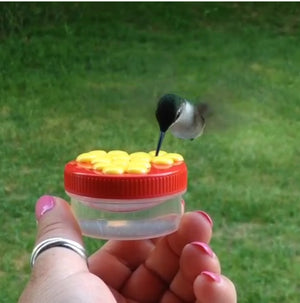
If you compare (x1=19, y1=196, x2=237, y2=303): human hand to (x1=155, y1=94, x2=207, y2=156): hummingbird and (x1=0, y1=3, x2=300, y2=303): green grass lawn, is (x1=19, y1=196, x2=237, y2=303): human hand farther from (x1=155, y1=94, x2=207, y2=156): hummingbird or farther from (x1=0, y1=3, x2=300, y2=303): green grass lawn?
(x1=0, y1=3, x2=300, y2=303): green grass lawn

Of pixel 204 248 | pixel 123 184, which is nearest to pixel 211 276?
pixel 204 248

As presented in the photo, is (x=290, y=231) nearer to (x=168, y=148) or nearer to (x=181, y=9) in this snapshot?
(x=168, y=148)

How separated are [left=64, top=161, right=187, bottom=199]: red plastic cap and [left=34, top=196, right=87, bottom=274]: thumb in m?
0.03

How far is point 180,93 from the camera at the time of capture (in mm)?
2508

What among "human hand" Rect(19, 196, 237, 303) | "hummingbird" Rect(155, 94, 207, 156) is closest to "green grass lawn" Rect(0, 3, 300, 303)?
"hummingbird" Rect(155, 94, 207, 156)

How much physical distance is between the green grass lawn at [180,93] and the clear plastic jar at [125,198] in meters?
0.31

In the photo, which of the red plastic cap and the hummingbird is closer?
the red plastic cap

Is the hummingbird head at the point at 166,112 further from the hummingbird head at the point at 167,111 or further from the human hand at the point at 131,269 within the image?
the human hand at the point at 131,269

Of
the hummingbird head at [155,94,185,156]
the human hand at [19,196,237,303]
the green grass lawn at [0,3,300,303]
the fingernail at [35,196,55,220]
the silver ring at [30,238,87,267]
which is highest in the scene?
the hummingbird head at [155,94,185,156]

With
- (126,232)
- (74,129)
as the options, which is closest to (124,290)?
(126,232)

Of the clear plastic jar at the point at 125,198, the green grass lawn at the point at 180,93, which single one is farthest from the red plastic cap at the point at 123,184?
the green grass lawn at the point at 180,93

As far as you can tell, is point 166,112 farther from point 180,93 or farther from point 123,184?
point 180,93

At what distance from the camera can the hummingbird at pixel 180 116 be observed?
0.90 meters

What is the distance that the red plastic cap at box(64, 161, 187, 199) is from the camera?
2.37ft
